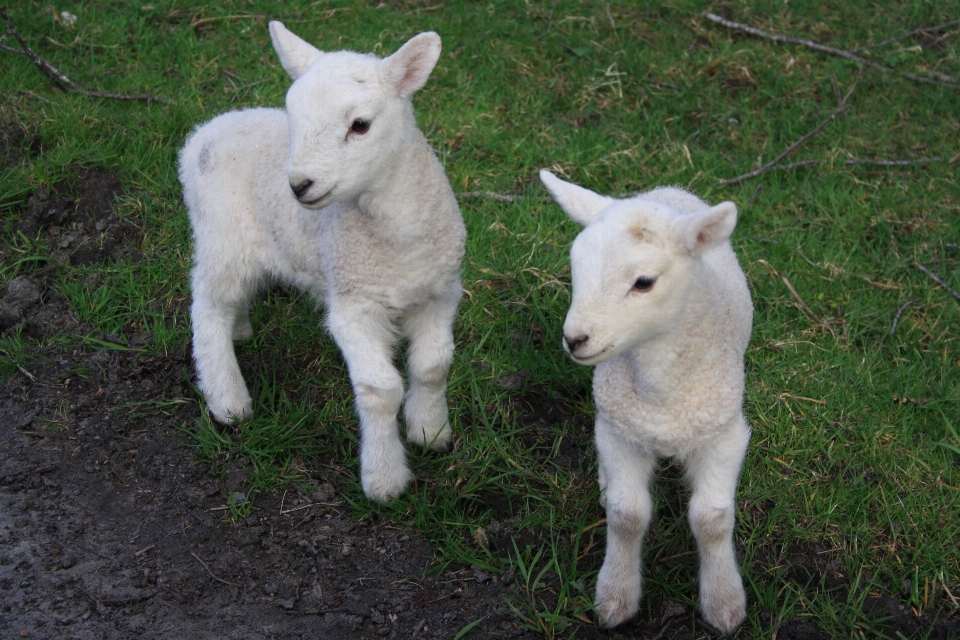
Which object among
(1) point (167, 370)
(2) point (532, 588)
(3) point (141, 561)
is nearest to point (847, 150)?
(2) point (532, 588)

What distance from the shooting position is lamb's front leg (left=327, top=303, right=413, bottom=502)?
4242mm

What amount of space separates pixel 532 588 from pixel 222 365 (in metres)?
1.87

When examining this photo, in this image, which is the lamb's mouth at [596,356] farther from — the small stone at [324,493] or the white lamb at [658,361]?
the small stone at [324,493]

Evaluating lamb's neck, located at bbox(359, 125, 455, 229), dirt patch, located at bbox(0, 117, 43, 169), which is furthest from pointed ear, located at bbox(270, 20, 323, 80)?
dirt patch, located at bbox(0, 117, 43, 169)

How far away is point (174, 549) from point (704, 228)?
8.16 feet

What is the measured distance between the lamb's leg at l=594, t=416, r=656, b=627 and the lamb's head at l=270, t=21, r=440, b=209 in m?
1.35

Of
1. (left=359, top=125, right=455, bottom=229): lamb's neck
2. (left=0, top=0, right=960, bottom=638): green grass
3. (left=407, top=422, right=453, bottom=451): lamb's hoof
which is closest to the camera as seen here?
(left=359, top=125, right=455, bottom=229): lamb's neck

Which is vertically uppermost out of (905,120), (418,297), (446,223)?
(446,223)

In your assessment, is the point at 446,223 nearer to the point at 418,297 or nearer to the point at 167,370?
the point at 418,297

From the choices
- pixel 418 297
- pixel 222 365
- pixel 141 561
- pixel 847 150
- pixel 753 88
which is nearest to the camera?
pixel 141 561

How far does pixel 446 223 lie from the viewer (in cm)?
423

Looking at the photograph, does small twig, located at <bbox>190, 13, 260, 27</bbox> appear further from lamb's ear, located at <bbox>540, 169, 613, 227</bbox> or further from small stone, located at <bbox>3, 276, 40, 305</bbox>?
lamb's ear, located at <bbox>540, 169, 613, 227</bbox>

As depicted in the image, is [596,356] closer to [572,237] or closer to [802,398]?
[802,398]

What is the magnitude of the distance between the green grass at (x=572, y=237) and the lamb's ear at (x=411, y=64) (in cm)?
153
